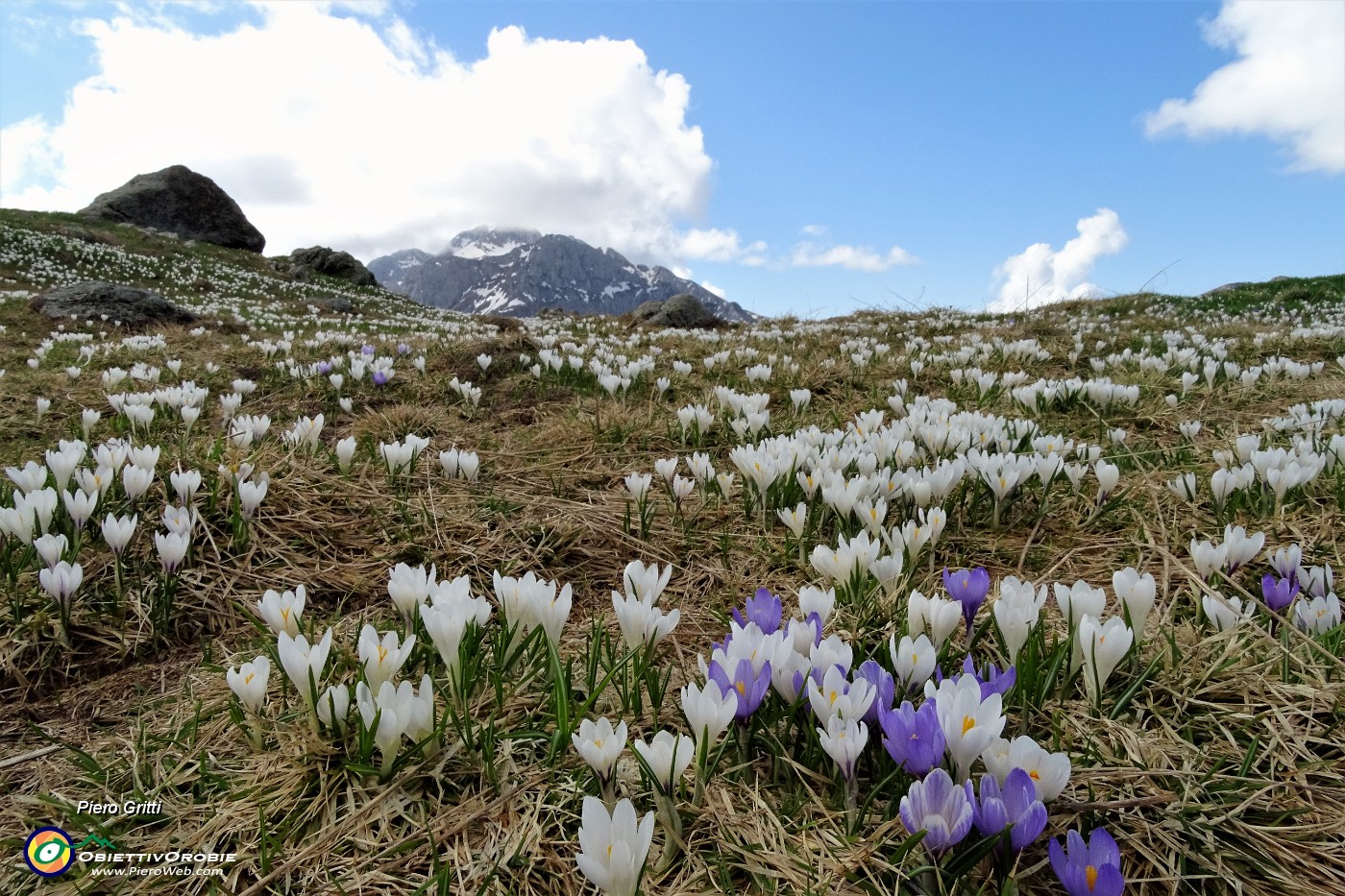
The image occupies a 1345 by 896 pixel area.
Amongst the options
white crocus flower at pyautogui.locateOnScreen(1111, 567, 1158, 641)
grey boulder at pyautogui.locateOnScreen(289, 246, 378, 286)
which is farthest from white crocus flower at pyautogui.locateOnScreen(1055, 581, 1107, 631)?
grey boulder at pyautogui.locateOnScreen(289, 246, 378, 286)

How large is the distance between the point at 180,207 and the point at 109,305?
35.9m

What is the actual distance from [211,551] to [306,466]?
83 centimetres

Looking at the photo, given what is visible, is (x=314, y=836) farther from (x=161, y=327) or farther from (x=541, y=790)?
(x=161, y=327)

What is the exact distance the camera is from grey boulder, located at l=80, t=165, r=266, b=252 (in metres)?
38.4

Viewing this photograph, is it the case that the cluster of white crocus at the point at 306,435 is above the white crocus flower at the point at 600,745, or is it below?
above

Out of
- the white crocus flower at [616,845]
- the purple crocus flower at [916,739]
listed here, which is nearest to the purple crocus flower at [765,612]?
the purple crocus flower at [916,739]

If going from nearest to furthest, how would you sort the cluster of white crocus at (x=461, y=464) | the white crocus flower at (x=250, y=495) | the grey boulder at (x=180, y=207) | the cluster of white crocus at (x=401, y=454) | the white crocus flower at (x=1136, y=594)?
the white crocus flower at (x=1136, y=594) → the white crocus flower at (x=250, y=495) → the cluster of white crocus at (x=401, y=454) → the cluster of white crocus at (x=461, y=464) → the grey boulder at (x=180, y=207)

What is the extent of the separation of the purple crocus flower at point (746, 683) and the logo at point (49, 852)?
1294mm

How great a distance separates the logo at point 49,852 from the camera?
1.31 meters

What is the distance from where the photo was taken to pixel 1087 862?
1.08 m

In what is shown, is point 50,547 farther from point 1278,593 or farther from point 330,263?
point 330,263

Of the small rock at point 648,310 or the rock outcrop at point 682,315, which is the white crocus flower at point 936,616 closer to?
the rock outcrop at point 682,315

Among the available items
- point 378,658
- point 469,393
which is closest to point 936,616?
point 378,658

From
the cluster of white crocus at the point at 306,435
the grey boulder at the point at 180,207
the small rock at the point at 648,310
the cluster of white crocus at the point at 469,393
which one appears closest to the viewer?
the cluster of white crocus at the point at 306,435
